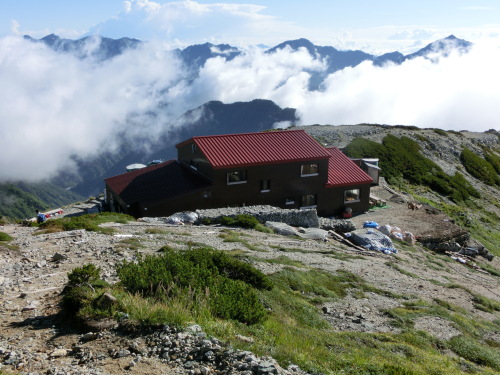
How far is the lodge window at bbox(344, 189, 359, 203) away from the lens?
45844 mm

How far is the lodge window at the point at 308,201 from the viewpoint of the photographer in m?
43.8

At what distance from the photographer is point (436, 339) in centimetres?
1522

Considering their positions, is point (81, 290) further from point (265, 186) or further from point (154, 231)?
point (265, 186)

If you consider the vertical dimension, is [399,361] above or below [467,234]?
above

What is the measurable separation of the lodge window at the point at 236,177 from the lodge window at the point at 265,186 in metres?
1.76

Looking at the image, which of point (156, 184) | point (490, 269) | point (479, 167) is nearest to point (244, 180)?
point (156, 184)

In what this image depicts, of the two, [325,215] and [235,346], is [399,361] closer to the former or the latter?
[235,346]

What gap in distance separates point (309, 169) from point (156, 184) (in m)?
14.4

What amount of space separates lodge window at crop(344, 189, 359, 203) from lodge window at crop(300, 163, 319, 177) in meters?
4.51

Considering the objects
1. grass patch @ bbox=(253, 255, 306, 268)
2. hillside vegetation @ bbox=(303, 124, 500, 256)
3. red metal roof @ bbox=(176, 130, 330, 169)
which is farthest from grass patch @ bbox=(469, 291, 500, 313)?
hillside vegetation @ bbox=(303, 124, 500, 256)

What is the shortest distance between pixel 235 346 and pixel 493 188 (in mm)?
79623

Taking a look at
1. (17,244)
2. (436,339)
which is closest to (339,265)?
(436,339)

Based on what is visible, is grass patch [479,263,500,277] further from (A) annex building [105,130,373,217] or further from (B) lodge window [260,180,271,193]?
(B) lodge window [260,180,271,193]

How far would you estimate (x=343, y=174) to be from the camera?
46.2 m
